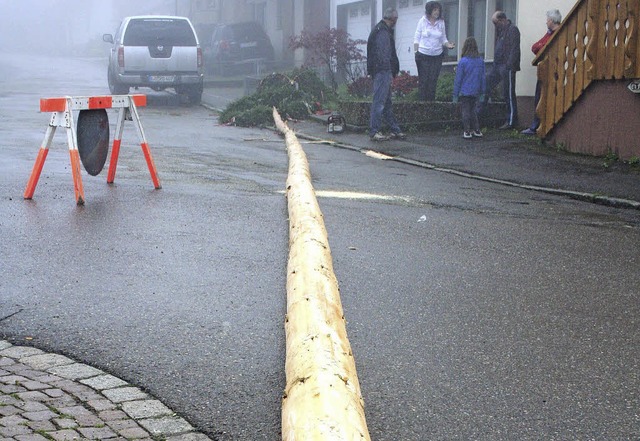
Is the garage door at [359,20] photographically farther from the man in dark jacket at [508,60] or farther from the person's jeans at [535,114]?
the person's jeans at [535,114]

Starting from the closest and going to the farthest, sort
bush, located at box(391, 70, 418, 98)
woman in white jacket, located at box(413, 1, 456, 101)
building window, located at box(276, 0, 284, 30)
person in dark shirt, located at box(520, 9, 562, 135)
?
person in dark shirt, located at box(520, 9, 562, 135) < woman in white jacket, located at box(413, 1, 456, 101) < bush, located at box(391, 70, 418, 98) < building window, located at box(276, 0, 284, 30)

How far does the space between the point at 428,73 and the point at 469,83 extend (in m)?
2.61

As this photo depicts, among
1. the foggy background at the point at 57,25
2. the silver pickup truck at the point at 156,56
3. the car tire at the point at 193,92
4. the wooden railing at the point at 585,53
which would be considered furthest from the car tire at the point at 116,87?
the foggy background at the point at 57,25

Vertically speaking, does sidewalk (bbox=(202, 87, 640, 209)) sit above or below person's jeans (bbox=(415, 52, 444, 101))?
below

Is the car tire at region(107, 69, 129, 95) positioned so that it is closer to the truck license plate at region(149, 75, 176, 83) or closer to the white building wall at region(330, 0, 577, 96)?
the truck license plate at region(149, 75, 176, 83)

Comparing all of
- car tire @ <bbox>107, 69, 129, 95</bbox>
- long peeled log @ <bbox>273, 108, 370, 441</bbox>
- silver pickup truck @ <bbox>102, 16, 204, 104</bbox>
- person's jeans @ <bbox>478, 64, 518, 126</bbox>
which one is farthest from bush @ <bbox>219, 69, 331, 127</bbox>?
long peeled log @ <bbox>273, 108, 370, 441</bbox>

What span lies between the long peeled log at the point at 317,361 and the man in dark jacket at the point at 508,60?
1141 centimetres

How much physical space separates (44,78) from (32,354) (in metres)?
35.4

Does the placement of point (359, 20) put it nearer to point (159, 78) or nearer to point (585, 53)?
point (159, 78)

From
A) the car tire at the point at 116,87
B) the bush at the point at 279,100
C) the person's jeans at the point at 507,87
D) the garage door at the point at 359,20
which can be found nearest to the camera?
the person's jeans at the point at 507,87

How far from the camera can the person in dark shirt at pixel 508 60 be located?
56.8 feet

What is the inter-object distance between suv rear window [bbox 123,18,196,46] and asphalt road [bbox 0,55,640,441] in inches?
575

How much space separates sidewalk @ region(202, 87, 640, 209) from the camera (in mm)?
11312

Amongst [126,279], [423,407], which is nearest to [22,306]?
[126,279]
